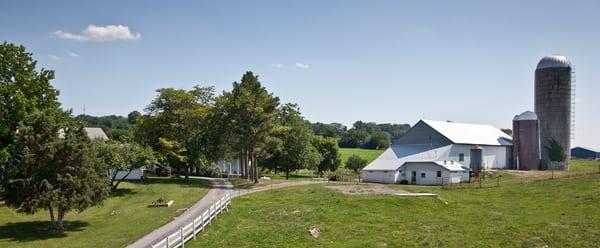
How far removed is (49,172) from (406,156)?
162 ft

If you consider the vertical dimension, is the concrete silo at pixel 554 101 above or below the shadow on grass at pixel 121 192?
above

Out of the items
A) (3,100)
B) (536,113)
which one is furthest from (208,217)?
(536,113)

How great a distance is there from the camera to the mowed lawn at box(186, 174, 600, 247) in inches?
1099

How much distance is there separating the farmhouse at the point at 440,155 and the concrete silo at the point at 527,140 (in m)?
2.11

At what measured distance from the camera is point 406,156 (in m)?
70.9

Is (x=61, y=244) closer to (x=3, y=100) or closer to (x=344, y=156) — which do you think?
(x=3, y=100)

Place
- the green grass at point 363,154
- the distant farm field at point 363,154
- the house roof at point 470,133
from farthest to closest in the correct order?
the green grass at point 363,154, the distant farm field at point 363,154, the house roof at point 470,133

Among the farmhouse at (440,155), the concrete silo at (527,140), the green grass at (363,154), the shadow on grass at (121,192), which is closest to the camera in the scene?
the shadow on grass at (121,192)

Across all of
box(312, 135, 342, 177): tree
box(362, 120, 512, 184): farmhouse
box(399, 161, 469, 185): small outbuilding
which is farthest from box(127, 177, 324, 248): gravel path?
box(312, 135, 342, 177): tree

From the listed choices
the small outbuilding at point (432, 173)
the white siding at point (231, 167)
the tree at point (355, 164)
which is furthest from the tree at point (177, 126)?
the tree at point (355, 164)

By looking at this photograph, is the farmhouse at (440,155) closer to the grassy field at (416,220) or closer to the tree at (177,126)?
the grassy field at (416,220)

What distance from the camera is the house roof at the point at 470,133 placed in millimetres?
75906

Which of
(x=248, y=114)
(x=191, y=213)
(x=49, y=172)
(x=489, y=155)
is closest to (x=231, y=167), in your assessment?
(x=248, y=114)

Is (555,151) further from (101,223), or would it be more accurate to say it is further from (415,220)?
(101,223)
